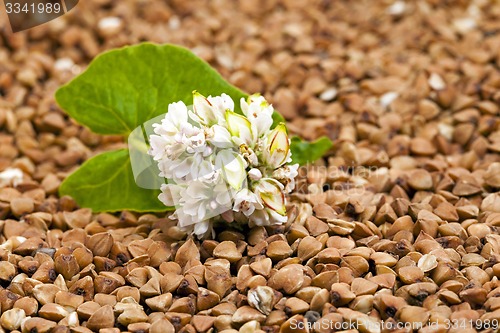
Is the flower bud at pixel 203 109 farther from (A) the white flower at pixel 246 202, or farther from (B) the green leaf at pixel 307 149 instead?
(B) the green leaf at pixel 307 149

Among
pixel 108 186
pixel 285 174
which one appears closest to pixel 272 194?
pixel 285 174

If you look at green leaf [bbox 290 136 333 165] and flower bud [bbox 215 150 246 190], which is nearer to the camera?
flower bud [bbox 215 150 246 190]

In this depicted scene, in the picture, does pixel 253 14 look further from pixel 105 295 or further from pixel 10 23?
pixel 105 295

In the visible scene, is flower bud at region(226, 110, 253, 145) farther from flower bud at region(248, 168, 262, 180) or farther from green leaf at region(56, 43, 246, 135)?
green leaf at region(56, 43, 246, 135)

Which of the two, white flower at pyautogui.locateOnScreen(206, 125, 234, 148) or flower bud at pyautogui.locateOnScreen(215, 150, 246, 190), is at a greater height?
white flower at pyautogui.locateOnScreen(206, 125, 234, 148)

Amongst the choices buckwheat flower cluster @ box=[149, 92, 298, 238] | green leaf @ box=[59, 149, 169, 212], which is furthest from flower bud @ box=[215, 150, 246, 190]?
green leaf @ box=[59, 149, 169, 212]

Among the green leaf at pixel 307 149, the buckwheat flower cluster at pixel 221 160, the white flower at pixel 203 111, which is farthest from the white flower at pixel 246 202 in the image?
the green leaf at pixel 307 149

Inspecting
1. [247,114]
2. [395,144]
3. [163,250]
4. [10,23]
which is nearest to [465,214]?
[395,144]

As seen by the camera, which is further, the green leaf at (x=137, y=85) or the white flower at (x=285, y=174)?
the green leaf at (x=137, y=85)
